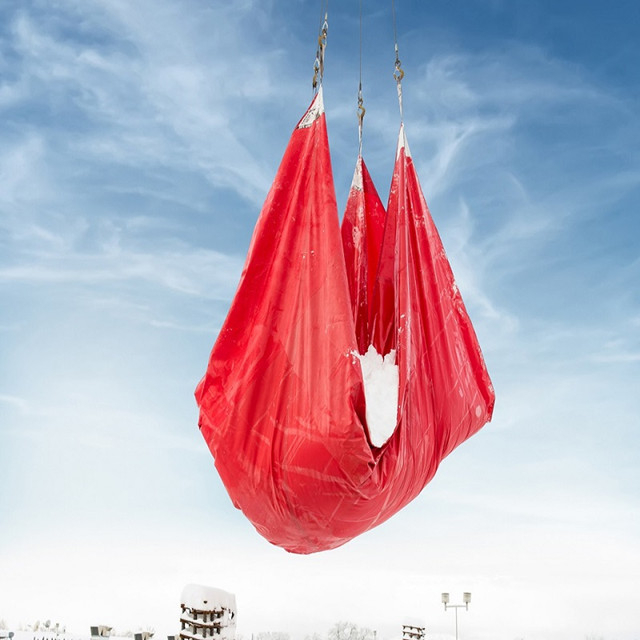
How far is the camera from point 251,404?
192cm

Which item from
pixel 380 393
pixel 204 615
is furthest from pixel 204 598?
pixel 380 393

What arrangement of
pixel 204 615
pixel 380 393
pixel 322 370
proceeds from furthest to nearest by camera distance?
pixel 204 615 < pixel 380 393 < pixel 322 370

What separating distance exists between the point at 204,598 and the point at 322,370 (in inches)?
43.3

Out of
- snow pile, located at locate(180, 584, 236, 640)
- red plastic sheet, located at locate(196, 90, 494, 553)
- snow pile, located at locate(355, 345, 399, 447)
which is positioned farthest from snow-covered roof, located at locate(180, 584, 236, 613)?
snow pile, located at locate(355, 345, 399, 447)

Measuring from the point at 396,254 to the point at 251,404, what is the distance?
0.78 meters

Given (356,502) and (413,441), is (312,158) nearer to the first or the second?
(413,441)

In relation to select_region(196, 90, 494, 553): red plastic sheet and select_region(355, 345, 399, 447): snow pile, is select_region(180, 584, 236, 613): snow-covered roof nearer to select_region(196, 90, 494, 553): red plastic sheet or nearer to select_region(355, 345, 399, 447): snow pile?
select_region(196, 90, 494, 553): red plastic sheet

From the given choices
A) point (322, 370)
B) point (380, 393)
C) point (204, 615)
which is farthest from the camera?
point (204, 615)

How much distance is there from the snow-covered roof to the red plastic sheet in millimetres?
392

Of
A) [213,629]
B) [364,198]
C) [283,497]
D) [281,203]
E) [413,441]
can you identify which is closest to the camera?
[283,497]

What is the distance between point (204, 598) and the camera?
2377 millimetres

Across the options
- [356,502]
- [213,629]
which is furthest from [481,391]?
[213,629]

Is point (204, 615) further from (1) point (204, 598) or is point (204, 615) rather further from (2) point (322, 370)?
(2) point (322, 370)

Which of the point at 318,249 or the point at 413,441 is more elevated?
the point at 318,249
